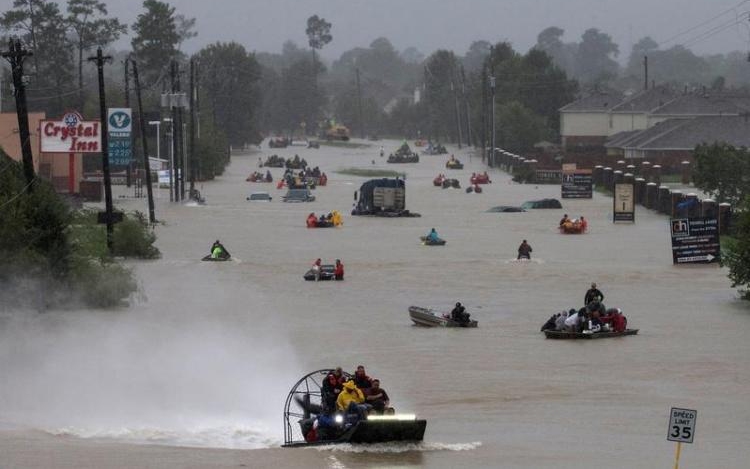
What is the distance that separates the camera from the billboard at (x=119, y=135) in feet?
272

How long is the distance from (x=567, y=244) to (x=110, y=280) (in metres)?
27.9

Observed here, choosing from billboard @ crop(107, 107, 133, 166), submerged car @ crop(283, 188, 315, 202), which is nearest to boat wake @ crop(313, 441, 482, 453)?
billboard @ crop(107, 107, 133, 166)

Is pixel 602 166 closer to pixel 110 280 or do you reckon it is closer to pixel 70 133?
pixel 70 133

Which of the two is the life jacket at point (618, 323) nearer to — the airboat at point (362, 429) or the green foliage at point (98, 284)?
the green foliage at point (98, 284)

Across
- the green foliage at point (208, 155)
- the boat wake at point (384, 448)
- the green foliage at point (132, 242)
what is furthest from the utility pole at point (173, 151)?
the boat wake at point (384, 448)

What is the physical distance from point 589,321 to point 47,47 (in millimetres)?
123279

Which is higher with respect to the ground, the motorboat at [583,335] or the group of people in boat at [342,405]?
the group of people in boat at [342,405]

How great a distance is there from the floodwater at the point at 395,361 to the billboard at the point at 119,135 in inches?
657

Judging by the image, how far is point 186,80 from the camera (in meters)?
186

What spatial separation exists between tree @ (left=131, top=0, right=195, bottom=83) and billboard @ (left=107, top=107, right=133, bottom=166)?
7020cm

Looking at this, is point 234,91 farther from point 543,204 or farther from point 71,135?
point 71,135

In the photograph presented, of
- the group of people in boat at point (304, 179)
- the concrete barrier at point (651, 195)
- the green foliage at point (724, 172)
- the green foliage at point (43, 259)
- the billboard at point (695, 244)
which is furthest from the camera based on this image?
the group of people in boat at point (304, 179)

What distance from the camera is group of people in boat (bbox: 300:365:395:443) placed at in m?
25.6

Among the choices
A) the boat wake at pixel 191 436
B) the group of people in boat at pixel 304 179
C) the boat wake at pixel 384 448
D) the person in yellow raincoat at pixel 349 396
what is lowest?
the boat wake at pixel 191 436
